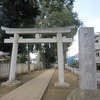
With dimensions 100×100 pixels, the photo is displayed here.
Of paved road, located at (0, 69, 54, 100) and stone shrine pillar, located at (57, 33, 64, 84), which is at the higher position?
stone shrine pillar, located at (57, 33, 64, 84)

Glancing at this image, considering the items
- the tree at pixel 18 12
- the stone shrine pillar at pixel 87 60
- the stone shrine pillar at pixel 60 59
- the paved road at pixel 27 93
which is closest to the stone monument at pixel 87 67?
the stone shrine pillar at pixel 87 60

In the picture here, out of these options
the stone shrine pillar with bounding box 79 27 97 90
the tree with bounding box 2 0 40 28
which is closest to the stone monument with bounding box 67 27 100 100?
the stone shrine pillar with bounding box 79 27 97 90

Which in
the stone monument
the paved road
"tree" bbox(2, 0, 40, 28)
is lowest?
the paved road

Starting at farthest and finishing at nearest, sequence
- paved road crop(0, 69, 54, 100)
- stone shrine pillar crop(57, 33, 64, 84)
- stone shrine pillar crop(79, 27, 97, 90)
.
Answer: stone shrine pillar crop(57, 33, 64, 84) → paved road crop(0, 69, 54, 100) → stone shrine pillar crop(79, 27, 97, 90)

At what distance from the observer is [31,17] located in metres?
20.2

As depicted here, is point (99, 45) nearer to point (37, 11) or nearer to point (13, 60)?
point (37, 11)

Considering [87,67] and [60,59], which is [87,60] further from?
[60,59]

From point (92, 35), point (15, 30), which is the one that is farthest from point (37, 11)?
point (92, 35)

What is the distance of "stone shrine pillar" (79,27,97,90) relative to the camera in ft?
29.3

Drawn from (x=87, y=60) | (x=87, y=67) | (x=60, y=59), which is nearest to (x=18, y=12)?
(x=60, y=59)

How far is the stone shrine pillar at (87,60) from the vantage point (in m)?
8.92

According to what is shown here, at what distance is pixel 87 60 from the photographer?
8.98 m

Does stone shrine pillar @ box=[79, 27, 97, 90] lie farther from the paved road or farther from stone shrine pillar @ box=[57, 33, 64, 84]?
stone shrine pillar @ box=[57, 33, 64, 84]

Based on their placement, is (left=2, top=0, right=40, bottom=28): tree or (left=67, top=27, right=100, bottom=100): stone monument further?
(left=2, top=0, right=40, bottom=28): tree
